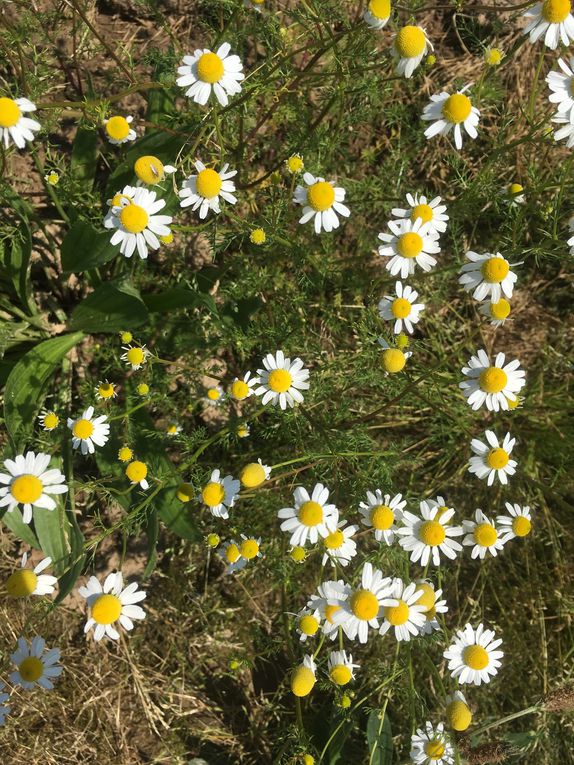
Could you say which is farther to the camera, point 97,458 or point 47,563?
point 97,458

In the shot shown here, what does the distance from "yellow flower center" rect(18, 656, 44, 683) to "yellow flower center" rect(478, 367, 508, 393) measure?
2293 mm

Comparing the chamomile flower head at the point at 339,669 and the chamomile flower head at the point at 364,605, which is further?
the chamomile flower head at the point at 339,669

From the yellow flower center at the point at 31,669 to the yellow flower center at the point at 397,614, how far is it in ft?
5.05

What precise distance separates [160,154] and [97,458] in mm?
1430

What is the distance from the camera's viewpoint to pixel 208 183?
2.45 meters

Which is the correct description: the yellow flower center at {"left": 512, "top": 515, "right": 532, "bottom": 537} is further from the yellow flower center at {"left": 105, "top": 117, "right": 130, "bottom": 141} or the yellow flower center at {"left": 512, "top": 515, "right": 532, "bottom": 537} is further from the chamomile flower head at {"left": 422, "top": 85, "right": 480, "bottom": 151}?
the yellow flower center at {"left": 105, "top": 117, "right": 130, "bottom": 141}

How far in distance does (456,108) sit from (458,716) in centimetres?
252

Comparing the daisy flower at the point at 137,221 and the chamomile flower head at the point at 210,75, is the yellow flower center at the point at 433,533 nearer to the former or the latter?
the daisy flower at the point at 137,221

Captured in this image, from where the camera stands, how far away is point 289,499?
3.13m

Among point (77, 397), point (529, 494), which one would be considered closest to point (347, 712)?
point (529, 494)

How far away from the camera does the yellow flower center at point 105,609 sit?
2.57m

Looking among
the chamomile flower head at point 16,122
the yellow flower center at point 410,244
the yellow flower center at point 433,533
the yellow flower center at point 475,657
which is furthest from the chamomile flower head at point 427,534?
the chamomile flower head at point 16,122

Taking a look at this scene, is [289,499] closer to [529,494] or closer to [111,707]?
[529,494]

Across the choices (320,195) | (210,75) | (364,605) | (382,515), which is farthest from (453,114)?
(364,605)
